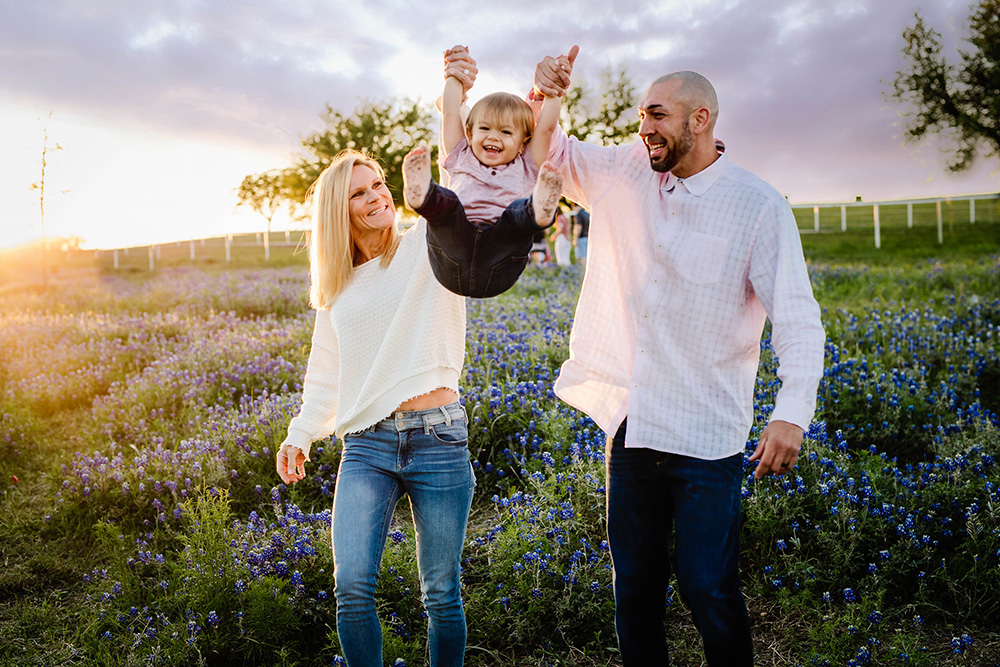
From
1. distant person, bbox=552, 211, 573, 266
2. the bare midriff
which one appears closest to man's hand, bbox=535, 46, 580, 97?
the bare midriff

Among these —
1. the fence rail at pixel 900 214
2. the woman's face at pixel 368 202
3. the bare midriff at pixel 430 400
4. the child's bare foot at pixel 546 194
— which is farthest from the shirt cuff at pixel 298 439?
the fence rail at pixel 900 214

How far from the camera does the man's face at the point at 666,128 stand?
9.22ft

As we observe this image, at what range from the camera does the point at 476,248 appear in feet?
8.00

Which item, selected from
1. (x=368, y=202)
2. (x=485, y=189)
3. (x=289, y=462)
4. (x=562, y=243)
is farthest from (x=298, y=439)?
(x=562, y=243)

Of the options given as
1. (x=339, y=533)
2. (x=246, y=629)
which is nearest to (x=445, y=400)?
(x=339, y=533)

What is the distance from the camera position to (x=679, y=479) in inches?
109

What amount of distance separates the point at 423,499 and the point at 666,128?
1.81 m

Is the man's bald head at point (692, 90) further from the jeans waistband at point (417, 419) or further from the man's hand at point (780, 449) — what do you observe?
the jeans waistband at point (417, 419)

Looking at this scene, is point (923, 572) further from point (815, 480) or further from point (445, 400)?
point (445, 400)

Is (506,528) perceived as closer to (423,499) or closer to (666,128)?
(423,499)

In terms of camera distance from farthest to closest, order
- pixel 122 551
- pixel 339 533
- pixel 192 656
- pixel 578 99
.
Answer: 1. pixel 578 99
2. pixel 122 551
3. pixel 192 656
4. pixel 339 533

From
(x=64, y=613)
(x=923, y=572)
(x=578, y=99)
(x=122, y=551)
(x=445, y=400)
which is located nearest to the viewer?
(x=445, y=400)

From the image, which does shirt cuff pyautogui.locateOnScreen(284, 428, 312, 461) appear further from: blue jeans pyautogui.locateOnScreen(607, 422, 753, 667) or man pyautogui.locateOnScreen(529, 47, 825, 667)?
blue jeans pyautogui.locateOnScreen(607, 422, 753, 667)

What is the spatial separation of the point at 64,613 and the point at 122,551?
0.48 m
